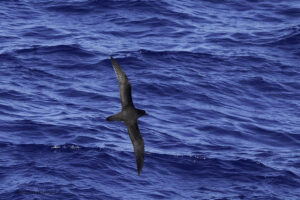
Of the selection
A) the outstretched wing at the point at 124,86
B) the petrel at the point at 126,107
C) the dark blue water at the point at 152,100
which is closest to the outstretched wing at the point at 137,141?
the petrel at the point at 126,107

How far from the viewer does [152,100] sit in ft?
98.6

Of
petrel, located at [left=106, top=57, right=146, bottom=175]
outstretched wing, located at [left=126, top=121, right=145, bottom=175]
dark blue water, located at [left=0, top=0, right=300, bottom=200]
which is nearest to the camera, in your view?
petrel, located at [left=106, top=57, right=146, bottom=175]

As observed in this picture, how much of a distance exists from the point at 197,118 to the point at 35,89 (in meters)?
6.81

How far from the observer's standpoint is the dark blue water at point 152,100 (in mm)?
25109

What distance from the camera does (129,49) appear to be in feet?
113

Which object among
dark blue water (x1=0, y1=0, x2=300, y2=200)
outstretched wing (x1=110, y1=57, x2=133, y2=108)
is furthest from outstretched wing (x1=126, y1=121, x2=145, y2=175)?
dark blue water (x1=0, y1=0, x2=300, y2=200)

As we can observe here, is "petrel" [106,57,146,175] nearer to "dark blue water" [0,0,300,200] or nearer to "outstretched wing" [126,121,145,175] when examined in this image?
"outstretched wing" [126,121,145,175]

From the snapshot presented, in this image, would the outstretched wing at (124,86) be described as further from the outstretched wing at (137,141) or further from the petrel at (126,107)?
the outstretched wing at (137,141)

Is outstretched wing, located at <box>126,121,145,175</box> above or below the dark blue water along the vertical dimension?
above

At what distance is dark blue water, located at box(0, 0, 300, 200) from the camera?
25109 millimetres

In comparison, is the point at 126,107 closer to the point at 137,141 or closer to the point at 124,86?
the point at 124,86

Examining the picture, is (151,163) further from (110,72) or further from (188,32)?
(188,32)

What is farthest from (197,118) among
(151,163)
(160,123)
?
(151,163)

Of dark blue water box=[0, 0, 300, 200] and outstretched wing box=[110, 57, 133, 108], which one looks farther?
dark blue water box=[0, 0, 300, 200]
